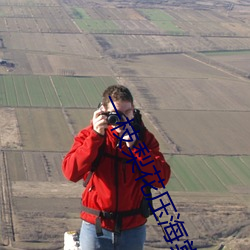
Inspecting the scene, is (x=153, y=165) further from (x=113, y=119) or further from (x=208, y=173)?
(x=208, y=173)

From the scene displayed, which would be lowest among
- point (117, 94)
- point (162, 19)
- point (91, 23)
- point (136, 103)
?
point (162, 19)

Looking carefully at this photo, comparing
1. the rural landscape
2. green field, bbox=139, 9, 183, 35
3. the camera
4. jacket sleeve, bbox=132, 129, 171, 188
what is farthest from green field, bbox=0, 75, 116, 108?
the camera

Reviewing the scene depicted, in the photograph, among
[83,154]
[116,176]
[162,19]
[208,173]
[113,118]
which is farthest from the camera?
[162,19]

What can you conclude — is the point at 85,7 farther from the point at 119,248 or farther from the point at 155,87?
the point at 119,248

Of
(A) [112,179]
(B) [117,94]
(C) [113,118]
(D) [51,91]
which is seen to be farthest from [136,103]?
(C) [113,118]

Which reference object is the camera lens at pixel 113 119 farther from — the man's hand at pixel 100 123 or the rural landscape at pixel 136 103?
the rural landscape at pixel 136 103

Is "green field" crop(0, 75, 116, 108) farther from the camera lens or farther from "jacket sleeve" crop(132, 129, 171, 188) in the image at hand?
the camera lens
